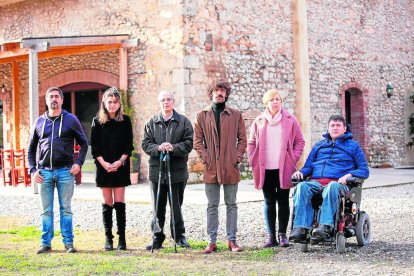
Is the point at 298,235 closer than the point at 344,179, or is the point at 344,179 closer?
the point at 298,235

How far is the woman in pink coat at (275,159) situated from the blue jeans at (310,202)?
0.30 meters

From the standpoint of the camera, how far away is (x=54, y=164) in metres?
5.76

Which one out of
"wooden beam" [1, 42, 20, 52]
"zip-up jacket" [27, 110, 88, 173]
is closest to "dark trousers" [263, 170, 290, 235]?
"zip-up jacket" [27, 110, 88, 173]

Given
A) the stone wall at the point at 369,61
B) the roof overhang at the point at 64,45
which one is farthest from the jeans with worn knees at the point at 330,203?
the stone wall at the point at 369,61

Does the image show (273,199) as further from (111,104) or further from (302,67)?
(302,67)

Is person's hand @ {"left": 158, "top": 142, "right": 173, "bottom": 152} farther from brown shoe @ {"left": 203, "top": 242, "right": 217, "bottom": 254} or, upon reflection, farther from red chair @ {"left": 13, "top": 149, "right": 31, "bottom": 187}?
red chair @ {"left": 13, "top": 149, "right": 31, "bottom": 187}

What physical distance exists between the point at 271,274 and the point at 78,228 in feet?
10.6

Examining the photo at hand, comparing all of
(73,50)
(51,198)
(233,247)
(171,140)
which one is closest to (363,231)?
(233,247)

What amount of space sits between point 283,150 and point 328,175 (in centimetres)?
48

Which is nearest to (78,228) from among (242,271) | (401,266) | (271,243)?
(271,243)

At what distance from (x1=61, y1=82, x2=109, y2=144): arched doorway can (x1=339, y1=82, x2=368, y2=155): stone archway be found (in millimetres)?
6186

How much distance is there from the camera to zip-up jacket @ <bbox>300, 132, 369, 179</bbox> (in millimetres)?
5762

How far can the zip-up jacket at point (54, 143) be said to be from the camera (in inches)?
227

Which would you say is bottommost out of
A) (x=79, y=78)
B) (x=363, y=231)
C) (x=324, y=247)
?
(x=324, y=247)
